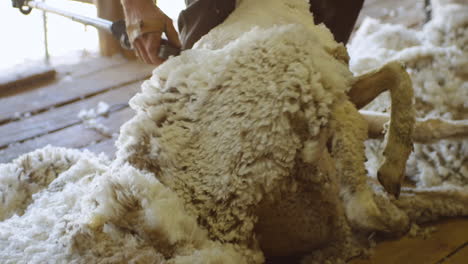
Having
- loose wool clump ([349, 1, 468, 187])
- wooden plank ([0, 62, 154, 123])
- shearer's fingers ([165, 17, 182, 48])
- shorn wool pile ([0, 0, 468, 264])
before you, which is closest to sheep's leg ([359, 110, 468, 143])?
loose wool clump ([349, 1, 468, 187])

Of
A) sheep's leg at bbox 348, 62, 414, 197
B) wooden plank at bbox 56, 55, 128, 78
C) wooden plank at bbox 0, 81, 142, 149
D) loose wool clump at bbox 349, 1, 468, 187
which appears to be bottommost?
wooden plank at bbox 56, 55, 128, 78

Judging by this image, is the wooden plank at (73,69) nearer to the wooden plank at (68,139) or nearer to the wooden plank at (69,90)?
the wooden plank at (69,90)

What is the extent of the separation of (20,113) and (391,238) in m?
1.43

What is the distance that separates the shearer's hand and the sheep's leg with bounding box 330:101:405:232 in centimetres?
47

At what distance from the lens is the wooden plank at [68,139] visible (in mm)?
1684

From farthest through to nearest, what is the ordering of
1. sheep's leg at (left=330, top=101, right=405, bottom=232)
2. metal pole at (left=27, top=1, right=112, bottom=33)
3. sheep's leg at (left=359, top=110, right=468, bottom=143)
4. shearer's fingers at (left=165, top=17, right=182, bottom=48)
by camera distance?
metal pole at (left=27, top=1, right=112, bottom=33) < sheep's leg at (left=359, top=110, right=468, bottom=143) < shearer's fingers at (left=165, top=17, right=182, bottom=48) < sheep's leg at (left=330, top=101, right=405, bottom=232)

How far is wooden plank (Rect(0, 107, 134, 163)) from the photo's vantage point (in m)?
1.68

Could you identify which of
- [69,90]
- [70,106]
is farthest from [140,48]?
[69,90]

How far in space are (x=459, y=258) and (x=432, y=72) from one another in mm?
701

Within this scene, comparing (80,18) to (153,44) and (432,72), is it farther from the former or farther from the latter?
(432,72)

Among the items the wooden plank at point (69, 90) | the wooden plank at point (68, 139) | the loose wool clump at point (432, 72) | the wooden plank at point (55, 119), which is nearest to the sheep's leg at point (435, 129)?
the loose wool clump at point (432, 72)

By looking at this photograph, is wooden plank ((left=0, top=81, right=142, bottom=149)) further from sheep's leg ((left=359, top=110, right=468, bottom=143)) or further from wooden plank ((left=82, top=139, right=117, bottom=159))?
sheep's leg ((left=359, top=110, right=468, bottom=143))

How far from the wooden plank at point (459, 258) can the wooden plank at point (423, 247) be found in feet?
0.04

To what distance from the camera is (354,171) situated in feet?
3.49
